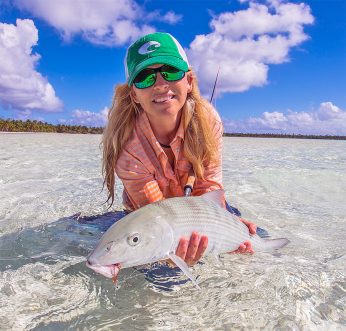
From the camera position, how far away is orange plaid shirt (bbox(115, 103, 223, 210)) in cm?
327

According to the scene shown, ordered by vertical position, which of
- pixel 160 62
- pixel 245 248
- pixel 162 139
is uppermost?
pixel 160 62

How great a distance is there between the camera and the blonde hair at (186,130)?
11.2ft

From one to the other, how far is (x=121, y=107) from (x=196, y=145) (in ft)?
2.41

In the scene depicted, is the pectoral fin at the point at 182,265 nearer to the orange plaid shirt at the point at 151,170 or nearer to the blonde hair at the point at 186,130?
the orange plaid shirt at the point at 151,170

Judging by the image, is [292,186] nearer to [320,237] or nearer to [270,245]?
[320,237]

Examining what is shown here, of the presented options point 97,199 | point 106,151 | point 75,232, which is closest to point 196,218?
point 106,151

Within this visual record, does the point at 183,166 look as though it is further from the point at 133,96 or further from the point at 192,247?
the point at 192,247

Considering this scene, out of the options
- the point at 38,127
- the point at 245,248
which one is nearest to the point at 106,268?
the point at 245,248

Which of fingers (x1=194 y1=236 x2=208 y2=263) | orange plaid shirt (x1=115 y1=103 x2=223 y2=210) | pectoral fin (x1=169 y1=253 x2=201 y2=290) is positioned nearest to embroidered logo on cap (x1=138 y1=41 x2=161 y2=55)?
orange plaid shirt (x1=115 y1=103 x2=223 y2=210)

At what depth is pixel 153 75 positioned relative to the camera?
9.63 ft

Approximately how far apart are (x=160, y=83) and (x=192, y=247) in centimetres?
130

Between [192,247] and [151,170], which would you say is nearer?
[192,247]

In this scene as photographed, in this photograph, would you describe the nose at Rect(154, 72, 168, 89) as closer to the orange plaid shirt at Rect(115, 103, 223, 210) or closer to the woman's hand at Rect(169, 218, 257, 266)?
the orange plaid shirt at Rect(115, 103, 223, 210)

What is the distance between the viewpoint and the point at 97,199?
5355mm
